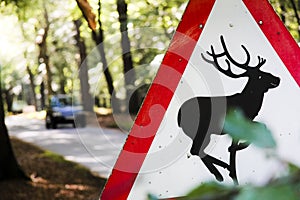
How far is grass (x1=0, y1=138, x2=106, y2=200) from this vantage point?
9.01 m

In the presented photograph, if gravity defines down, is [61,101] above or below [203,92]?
below

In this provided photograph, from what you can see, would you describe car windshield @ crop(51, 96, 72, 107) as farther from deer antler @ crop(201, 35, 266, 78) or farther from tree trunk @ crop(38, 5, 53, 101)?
deer antler @ crop(201, 35, 266, 78)

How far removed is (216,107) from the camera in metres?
1.67

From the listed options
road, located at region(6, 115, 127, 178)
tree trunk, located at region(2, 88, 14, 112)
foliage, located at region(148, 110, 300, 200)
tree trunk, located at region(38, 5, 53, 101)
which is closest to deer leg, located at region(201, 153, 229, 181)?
foliage, located at region(148, 110, 300, 200)

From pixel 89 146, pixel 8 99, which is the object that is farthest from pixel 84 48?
pixel 8 99

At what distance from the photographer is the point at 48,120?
28.5 m

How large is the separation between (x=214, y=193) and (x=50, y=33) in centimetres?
3727

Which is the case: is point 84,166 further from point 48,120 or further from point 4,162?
point 48,120

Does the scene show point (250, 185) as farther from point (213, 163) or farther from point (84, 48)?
point (84, 48)

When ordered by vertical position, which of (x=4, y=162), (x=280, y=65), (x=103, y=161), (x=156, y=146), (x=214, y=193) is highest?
(x=280, y=65)

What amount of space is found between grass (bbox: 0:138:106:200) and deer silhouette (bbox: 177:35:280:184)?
7211 mm

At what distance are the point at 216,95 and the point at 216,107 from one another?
0.05m

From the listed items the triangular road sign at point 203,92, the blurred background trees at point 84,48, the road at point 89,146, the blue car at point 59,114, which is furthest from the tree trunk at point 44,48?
the triangular road sign at point 203,92

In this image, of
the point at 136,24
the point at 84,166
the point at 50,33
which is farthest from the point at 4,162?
the point at 50,33
